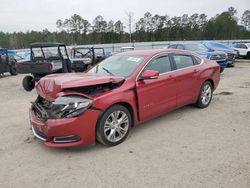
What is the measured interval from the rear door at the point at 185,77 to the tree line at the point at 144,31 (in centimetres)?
5863

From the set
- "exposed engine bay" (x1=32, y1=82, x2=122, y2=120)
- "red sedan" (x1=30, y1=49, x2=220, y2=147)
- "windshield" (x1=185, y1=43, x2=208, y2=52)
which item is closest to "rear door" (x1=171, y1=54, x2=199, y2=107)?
"red sedan" (x1=30, y1=49, x2=220, y2=147)

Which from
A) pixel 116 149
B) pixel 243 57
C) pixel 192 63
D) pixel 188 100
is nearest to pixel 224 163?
pixel 116 149

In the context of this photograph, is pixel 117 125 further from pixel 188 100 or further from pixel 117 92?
pixel 188 100

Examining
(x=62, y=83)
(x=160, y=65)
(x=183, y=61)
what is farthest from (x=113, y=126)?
(x=183, y=61)

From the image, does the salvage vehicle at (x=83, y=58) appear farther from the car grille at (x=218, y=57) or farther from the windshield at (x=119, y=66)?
the windshield at (x=119, y=66)

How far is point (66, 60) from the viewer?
10.8 m

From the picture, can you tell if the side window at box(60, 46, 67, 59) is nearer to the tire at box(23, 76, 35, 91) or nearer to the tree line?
the tire at box(23, 76, 35, 91)

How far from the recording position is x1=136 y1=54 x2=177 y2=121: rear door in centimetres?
460

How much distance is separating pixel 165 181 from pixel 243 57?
68.4 feet

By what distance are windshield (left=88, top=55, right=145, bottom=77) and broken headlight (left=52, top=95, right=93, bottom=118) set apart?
112 centimetres

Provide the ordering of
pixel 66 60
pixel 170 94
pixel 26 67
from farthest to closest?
pixel 66 60
pixel 26 67
pixel 170 94

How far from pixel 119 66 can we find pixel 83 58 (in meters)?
9.06

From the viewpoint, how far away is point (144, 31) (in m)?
73.6

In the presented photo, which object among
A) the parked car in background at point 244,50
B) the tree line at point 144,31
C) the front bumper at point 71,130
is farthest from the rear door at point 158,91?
the tree line at point 144,31
